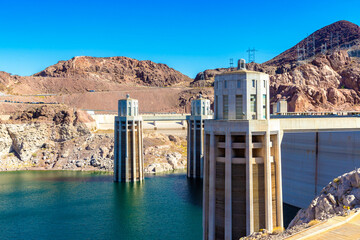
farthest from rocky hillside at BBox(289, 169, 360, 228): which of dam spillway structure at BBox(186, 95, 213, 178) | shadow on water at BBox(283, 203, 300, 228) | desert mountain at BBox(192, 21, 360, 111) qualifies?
desert mountain at BBox(192, 21, 360, 111)

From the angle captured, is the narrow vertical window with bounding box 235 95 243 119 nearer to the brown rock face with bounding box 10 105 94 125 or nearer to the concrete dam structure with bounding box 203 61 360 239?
the concrete dam structure with bounding box 203 61 360 239

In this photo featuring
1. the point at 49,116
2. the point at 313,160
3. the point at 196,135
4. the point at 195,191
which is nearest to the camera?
the point at 313,160

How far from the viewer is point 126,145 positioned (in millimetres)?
69688

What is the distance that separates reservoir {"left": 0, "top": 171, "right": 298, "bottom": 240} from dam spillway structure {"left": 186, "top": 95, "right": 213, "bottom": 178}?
3780mm

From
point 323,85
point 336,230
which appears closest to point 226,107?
point 336,230

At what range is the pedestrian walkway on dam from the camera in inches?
517

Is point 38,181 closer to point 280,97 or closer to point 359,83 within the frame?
point 280,97

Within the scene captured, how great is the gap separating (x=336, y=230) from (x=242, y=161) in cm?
932

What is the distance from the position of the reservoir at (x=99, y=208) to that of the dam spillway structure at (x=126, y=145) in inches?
95.7

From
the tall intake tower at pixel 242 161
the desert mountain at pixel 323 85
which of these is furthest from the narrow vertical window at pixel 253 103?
the desert mountain at pixel 323 85

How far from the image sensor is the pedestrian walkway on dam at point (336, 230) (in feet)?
43.1

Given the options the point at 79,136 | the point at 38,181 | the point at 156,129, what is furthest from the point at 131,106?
the point at 156,129

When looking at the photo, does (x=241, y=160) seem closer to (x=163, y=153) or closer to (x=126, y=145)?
(x=126, y=145)

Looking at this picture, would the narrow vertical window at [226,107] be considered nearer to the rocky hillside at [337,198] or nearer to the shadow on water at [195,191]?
the rocky hillside at [337,198]
